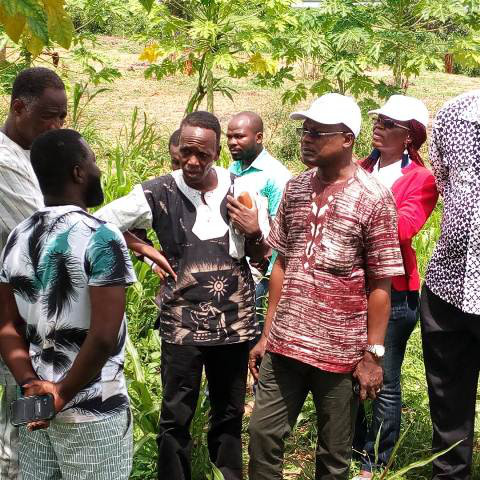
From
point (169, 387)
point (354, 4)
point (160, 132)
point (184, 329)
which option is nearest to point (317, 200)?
point (184, 329)

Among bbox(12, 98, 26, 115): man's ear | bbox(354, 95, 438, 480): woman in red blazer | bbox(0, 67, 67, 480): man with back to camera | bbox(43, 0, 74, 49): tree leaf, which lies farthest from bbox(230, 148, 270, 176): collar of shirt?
bbox(43, 0, 74, 49): tree leaf

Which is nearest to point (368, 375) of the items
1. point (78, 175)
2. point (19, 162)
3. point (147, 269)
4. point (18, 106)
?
point (78, 175)

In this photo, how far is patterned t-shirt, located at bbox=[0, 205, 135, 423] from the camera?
2352 millimetres

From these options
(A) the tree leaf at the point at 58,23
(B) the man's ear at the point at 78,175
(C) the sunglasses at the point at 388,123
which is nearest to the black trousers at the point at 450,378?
(C) the sunglasses at the point at 388,123

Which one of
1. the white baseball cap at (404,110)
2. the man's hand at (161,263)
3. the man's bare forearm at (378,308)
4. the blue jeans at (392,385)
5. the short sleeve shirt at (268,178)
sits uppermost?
the white baseball cap at (404,110)

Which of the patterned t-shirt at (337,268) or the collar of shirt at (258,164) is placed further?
the collar of shirt at (258,164)

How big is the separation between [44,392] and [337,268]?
119 cm

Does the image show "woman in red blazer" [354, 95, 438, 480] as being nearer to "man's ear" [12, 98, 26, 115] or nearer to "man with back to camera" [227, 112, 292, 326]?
"man with back to camera" [227, 112, 292, 326]

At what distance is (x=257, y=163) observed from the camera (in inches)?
182

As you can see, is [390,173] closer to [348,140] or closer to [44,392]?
[348,140]

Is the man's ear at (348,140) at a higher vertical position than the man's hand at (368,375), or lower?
higher

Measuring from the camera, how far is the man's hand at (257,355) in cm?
340

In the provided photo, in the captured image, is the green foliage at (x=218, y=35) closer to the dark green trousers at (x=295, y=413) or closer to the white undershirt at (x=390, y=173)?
the white undershirt at (x=390, y=173)

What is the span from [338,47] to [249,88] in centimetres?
875
